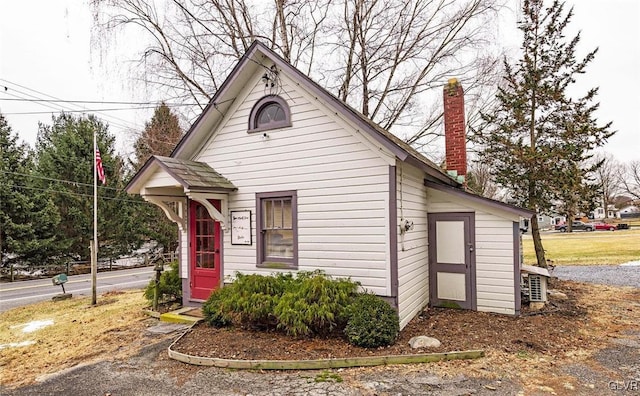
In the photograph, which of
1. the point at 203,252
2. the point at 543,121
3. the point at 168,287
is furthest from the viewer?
the point at 543,121

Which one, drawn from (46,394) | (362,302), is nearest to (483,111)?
(362,302)

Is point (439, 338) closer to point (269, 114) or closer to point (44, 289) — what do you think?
point (269, 114)

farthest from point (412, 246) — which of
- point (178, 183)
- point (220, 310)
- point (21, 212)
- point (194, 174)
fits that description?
point (21, 212)

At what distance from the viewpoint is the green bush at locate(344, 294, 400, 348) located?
586cm

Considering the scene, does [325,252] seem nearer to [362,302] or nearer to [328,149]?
[362,302]

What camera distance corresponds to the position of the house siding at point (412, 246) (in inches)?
271

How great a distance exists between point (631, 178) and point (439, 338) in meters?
77.1

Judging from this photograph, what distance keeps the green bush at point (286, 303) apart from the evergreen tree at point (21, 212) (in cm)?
1928

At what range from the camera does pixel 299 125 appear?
7555mm

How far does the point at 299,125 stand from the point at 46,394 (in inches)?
230

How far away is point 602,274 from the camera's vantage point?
1456cm

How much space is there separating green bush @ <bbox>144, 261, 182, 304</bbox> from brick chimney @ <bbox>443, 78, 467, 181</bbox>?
7.54 m

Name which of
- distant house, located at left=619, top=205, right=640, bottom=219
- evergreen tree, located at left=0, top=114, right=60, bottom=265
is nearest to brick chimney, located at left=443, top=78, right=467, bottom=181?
evergreen tree, located at left=0, top=114, right=60, bottom=265

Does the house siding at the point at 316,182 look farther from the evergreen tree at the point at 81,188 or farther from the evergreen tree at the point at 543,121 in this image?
the evergreen tree at the point at 81,188
